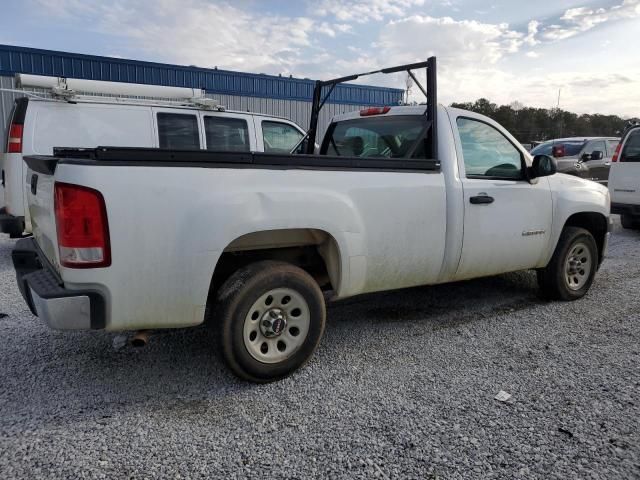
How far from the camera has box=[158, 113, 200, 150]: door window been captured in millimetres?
6941

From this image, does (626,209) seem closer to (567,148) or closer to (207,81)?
(567,148)

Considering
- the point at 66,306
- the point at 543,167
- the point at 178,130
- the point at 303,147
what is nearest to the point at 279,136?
the point at 178,130

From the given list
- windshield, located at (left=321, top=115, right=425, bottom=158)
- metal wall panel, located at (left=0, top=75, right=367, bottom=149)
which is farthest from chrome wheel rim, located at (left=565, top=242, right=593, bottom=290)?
metal wall panel, located at (left=0, top=75, right=367, bottom=149)

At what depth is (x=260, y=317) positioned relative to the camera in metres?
3.24

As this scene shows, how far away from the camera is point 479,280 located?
5961 millimetres

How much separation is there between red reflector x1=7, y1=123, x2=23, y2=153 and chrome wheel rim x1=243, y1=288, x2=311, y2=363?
176 inches

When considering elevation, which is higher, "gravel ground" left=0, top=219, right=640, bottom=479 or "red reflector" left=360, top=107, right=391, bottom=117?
"red reflector" left=360, top=107, right=391, bottom=117

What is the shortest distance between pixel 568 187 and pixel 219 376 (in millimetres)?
3725

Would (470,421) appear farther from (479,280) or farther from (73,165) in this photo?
(479,280)

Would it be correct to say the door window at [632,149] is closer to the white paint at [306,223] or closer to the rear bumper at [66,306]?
the white paint at [306,223]

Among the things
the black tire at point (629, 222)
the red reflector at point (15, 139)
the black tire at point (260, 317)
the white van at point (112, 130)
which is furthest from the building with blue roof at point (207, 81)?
the black tire at point (260, 317)

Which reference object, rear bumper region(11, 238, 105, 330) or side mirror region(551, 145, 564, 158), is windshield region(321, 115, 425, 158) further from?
side mirror region(551, 145, 564, 158)

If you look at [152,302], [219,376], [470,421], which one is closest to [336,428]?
[470,421]

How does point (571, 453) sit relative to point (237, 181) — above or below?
below
